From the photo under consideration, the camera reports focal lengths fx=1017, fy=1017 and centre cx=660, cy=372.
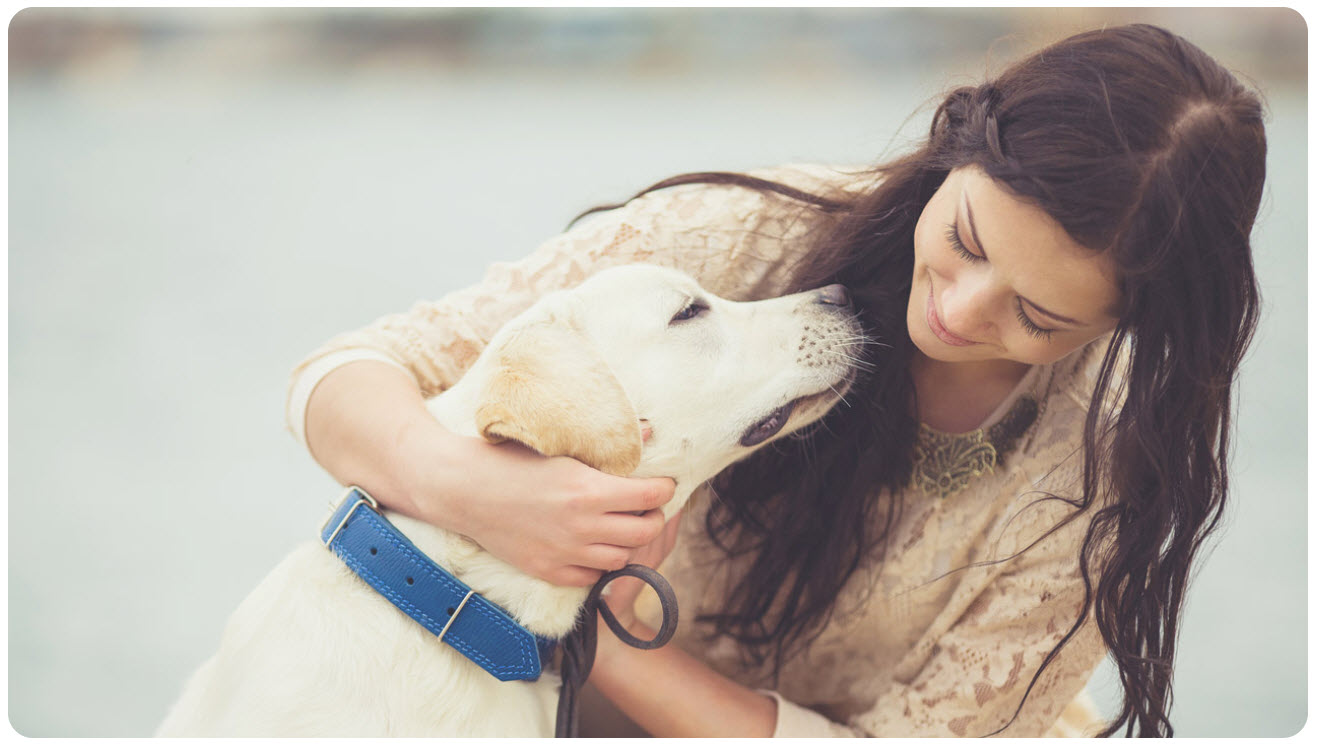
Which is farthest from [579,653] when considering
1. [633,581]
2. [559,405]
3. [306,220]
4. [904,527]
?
[306,220]

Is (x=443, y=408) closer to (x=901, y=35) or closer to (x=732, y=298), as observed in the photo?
(x=732, y=298)

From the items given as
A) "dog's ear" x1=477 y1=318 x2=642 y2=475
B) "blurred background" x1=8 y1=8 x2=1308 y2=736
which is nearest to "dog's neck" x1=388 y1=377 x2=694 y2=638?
"dog's ear" x1=477 y1=318 x2=642 y2=475

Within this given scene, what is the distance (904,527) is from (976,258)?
0.59m

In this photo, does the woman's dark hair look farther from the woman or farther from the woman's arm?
the woman's arm

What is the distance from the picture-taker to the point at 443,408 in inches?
58.4

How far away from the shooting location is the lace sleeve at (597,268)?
168 centimetres

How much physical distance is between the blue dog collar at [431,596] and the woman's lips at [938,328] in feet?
2.27

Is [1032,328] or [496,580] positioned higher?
[1032,328]

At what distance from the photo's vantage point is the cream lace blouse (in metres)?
1.62

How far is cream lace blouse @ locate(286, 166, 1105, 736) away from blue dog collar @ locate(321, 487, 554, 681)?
397mm

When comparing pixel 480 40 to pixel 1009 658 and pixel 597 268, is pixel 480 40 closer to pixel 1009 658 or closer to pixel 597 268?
pixel 597 268

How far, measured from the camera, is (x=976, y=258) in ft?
4.38

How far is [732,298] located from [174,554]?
211cm

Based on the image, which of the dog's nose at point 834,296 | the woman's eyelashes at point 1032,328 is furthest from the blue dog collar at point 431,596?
the woman's eyelashes at point 1032,328
